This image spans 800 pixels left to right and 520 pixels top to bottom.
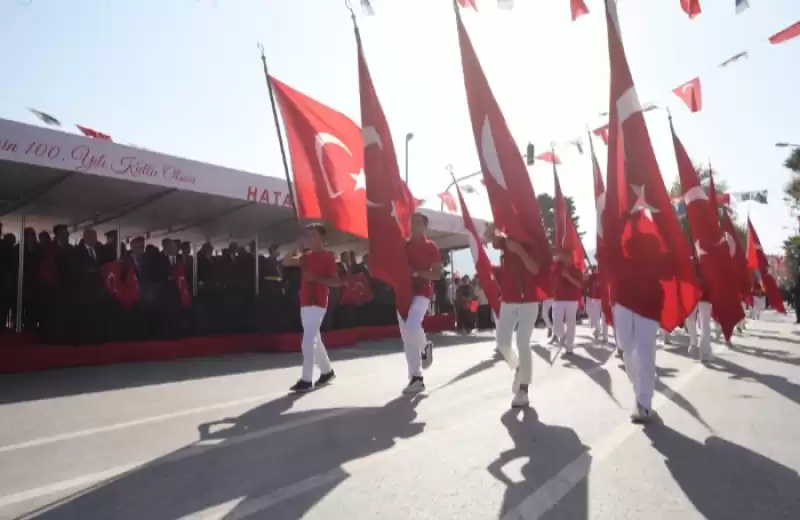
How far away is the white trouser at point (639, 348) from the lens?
5309mm

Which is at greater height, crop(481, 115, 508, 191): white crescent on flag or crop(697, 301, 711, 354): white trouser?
crop(481, 115, 508, 191): white crescent on flag

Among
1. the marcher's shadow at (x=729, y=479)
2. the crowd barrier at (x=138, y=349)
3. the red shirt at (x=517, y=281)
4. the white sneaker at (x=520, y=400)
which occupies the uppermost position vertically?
the red shirt at (x=517, y=281)

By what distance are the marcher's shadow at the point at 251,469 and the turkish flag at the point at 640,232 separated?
216 centimetres

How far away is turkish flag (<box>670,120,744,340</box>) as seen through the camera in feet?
28.6

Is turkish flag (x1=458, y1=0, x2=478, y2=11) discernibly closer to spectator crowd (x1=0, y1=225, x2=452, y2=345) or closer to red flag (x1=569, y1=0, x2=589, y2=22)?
red flag (x1=569, y1=0, x2=589, y2=22)

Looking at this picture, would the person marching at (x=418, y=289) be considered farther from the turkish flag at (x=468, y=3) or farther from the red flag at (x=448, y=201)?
the red flag at (x=448, y=201)

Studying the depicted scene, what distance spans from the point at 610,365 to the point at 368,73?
568cm

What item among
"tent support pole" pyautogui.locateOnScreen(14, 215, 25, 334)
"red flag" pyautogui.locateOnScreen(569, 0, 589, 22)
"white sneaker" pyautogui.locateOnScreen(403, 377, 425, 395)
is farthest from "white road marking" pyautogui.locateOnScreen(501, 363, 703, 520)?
"tent support pole" pyautogui.locateOnScreen(14, 215, 25, 334)

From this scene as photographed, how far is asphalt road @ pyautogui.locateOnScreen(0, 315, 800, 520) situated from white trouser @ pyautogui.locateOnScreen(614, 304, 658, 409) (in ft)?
0.96

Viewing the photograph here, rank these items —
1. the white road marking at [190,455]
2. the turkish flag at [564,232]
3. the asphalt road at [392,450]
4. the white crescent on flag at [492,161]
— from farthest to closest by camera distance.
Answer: the turkish flag at [564,232], the white crescent on flag at [492,161], the white road marking at [190,455], the asphalt road at [392,450]

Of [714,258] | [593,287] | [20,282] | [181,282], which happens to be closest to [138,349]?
[181,282]

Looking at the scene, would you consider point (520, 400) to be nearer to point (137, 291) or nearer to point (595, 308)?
point (137, 291)

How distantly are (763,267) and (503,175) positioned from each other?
13.8 meters

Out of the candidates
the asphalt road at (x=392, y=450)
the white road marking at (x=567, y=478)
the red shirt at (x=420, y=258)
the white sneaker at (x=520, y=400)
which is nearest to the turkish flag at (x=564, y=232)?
the asphalt road at (x=392, y=450)
